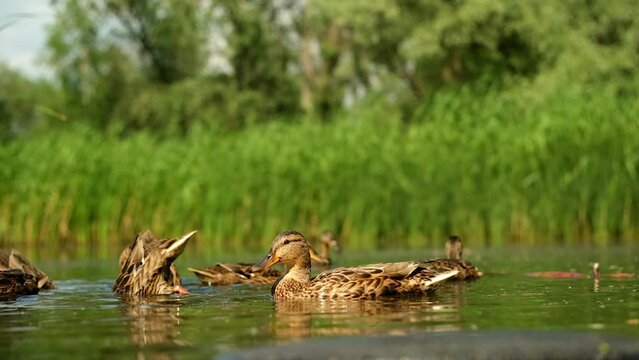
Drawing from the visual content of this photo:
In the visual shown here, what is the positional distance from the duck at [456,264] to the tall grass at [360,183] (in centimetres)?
568

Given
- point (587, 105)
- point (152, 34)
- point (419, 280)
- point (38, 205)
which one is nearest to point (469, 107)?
point (587, 105)

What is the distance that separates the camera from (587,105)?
21266 mm

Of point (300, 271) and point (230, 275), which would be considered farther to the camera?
point (230, 275)

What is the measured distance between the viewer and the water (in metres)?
7.04

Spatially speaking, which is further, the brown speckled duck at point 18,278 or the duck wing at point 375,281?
the brown speckled duck at point 18,278

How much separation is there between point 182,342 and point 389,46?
37.4 metres

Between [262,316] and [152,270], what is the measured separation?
286 cm

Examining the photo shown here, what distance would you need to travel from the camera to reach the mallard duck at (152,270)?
11.3 meters

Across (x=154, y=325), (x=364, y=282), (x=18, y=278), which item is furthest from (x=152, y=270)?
(x=154, y=325)

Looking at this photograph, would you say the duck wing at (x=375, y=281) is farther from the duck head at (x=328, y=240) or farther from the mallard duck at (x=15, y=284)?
the duck head at (x=328, y=240)

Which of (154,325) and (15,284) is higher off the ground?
(15,284)

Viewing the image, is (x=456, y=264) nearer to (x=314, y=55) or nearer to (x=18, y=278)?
(x=18, y=278)

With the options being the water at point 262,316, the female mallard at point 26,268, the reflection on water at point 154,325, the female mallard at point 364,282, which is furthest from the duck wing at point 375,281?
the female mallard at point 26,268

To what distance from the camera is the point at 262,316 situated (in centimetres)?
880
